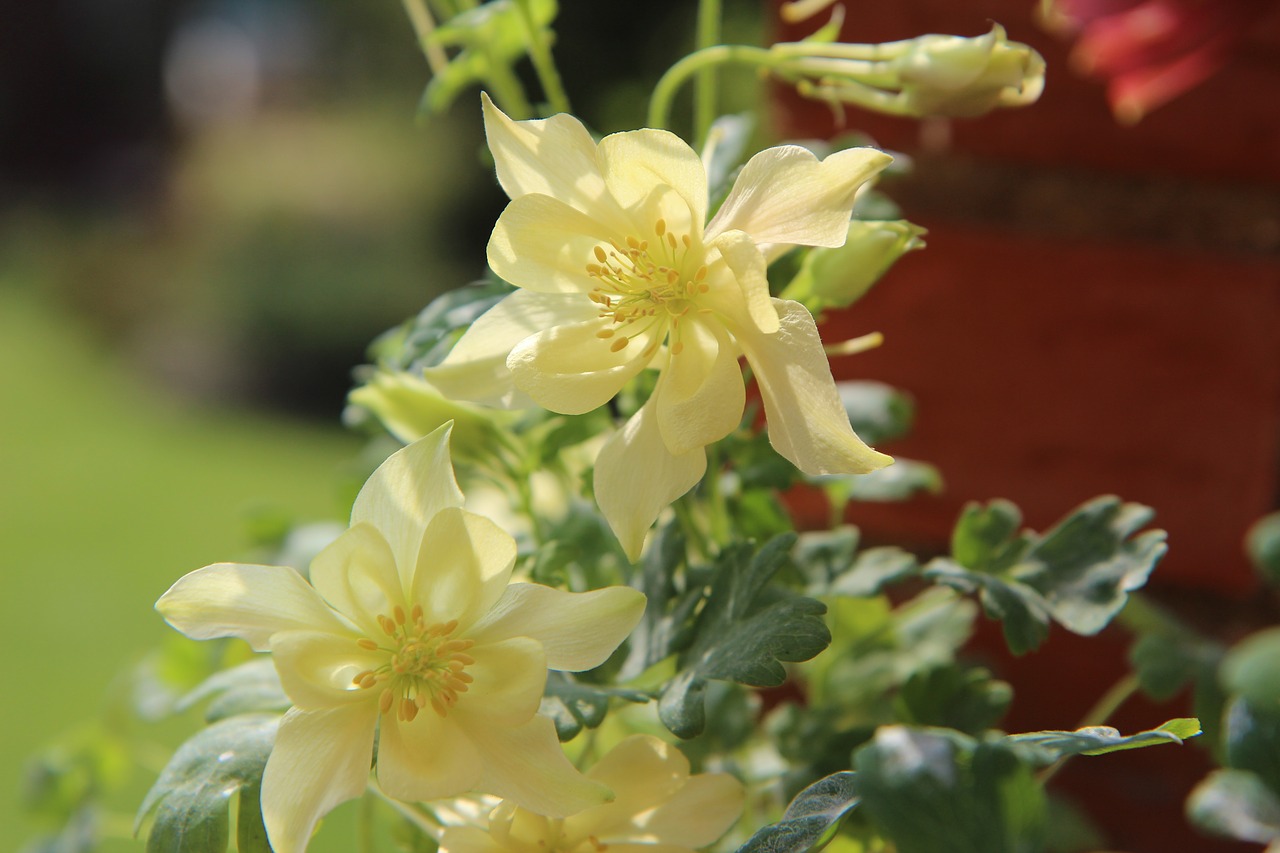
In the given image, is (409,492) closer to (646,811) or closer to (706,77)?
(646,811)

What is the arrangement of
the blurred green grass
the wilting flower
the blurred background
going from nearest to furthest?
1. the wilting flower
2. the blurred background
3. the blurred green grass

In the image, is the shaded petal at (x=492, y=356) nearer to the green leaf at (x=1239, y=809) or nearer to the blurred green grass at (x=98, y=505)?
the green leaf at (x=1239, y=809)

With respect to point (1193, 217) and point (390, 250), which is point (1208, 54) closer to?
point (1193, 217)

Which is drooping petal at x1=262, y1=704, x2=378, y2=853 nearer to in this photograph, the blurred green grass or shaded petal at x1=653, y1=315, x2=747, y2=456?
shaded petal at x1=653, y1=315, x2=747, y2=456

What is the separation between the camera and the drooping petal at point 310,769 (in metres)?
0.33

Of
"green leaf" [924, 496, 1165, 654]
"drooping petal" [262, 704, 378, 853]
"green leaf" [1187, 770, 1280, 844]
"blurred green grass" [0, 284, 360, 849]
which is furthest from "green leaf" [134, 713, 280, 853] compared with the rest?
"blurred green grass" [0, 284, 360, 849]

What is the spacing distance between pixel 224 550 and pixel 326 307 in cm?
160

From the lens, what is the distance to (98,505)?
2.22 m

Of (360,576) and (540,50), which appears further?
(540,50)

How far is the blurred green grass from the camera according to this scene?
1604 millimetres

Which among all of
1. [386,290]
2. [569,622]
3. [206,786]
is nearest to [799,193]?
[569,622]

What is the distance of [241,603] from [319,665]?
0.09 feet

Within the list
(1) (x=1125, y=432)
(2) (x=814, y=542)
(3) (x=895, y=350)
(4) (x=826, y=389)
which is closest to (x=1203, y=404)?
(1) (x=1125, y=432)

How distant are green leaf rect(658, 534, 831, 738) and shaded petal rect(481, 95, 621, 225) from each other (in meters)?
0.12
